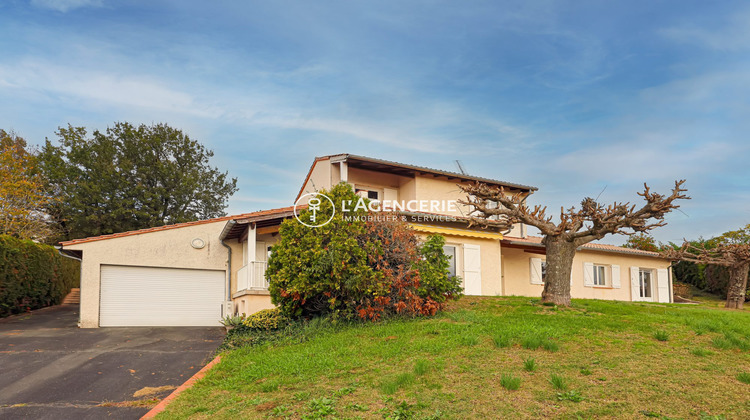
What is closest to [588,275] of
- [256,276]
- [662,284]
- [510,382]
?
[662,284]

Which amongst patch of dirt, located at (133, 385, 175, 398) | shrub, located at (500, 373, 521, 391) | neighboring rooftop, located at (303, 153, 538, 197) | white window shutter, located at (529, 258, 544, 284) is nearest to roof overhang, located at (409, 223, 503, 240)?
neighboring rooftop, located at (303, 153, 538, 197)

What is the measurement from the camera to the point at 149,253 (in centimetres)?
1642

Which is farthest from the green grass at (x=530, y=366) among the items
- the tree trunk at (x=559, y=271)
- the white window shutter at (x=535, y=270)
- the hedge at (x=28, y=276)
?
the hedge at (x=28, y=276)

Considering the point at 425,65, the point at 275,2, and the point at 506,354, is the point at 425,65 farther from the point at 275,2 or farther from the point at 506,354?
the point at 506,354

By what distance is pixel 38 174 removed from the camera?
2809 centimetres

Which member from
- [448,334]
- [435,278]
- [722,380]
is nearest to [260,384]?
[448,334]

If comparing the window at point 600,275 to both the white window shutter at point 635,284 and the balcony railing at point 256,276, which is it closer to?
the white window shutter at point 635,284

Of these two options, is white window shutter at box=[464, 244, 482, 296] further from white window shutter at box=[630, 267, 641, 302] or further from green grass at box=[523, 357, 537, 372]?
green grass at box=[523, 357, 537, 372]

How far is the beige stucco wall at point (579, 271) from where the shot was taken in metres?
21.1

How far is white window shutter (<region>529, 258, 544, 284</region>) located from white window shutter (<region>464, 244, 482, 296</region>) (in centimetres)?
418

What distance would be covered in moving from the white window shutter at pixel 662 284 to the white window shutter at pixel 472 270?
1235 centimetres

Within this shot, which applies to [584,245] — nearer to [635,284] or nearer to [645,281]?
[635,284]

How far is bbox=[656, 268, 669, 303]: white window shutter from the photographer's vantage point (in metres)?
24.7

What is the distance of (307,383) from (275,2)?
31.7ft
